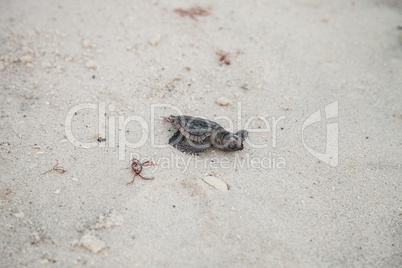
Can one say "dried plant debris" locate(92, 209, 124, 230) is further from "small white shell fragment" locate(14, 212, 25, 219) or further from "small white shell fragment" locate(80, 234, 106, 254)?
"small white shell fragment" locate(14, 212, 25, 219)

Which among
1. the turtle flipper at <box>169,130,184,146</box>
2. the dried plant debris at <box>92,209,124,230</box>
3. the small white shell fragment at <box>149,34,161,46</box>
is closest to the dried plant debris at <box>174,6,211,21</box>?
the small white shell fragment at <box>149,34,161,46</box>

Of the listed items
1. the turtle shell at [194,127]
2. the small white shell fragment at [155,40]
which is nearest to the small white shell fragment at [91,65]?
the small white shell fragment at [155,40]

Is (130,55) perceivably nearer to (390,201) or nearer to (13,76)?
(13,76)

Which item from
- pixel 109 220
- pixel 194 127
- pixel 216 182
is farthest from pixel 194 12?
pixel 109 220

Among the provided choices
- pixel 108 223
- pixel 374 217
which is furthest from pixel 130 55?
pixel 374 217

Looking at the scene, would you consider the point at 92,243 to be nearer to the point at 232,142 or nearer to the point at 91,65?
the point at 232,142
